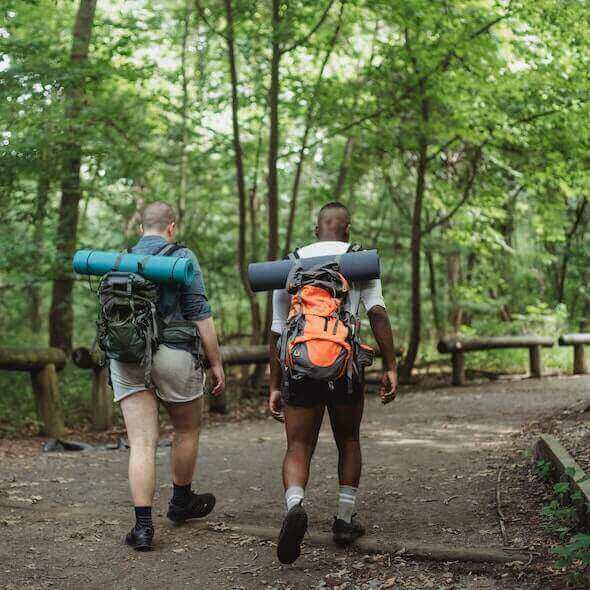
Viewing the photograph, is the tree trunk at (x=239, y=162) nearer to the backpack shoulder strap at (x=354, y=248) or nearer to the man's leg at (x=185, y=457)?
the man's leg at (x=185, y=457)

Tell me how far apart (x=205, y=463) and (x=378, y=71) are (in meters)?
7.89

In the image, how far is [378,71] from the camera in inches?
503

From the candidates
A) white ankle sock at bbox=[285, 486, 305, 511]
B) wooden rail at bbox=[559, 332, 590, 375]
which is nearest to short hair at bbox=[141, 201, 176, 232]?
white ankle sock at bbox=[285, 486, 305, 511]

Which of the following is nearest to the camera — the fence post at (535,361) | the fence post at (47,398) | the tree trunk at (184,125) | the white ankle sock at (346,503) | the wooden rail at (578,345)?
the white ankle sock at (346,503)

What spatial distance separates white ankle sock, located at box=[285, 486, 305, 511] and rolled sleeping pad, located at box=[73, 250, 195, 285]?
1241 mm

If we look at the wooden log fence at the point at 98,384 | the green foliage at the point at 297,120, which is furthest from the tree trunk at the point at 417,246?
the wooden log fence at the point at 98,384

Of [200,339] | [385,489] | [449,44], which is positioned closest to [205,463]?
[385,489]

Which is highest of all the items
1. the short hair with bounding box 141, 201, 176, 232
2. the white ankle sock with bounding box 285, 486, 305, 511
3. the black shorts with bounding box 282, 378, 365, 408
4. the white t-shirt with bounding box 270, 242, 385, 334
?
the short hair with bounding box 141, 201, 176, 232

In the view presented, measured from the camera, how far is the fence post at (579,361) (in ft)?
51.6

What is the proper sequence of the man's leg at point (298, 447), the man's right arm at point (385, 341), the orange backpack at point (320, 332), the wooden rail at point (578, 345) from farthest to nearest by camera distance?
the wooden rail at point (578, 345)
the man's right arm at point (385, 341)
the man's leg at point (298, 447)
the orange backpack at point (320, 332)

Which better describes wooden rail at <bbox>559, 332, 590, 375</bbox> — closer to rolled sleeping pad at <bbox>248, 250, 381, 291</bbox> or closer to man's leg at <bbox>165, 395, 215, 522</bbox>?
man's leg at <bbox>165, 395, 215, 522</bbox>

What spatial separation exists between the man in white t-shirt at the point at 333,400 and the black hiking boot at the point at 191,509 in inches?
35.1

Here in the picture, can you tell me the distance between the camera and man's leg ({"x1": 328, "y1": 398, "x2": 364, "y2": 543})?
165 inches

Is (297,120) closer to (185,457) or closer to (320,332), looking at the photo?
(185,457)
